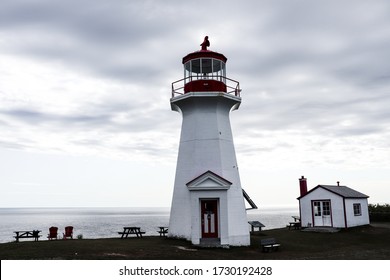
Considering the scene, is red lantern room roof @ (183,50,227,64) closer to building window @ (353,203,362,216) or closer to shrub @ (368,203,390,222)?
building window @ (353,203,362,216)

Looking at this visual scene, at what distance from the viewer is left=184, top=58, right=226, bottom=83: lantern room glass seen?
18.9 metres

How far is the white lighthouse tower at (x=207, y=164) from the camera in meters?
17.2

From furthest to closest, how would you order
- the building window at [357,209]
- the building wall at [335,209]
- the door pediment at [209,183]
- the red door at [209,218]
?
the building window at [357,209], the building wall at [335,209], the red door at [209,218], the door pediment at [209,183]

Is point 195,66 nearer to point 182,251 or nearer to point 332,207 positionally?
point 182,251

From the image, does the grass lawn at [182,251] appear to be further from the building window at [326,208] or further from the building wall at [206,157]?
the building window at [326,208]

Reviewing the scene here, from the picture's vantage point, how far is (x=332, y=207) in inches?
1005

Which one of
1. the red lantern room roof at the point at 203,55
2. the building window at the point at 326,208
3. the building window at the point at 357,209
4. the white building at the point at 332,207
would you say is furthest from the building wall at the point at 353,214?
the red lantern room roof at the point at 203,55

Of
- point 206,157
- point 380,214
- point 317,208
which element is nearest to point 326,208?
point 317,208

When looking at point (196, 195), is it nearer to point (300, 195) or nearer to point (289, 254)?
point (289, 254)

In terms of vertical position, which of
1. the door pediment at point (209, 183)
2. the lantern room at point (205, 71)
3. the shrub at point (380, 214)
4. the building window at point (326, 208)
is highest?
the lantern room at point (205, 71)

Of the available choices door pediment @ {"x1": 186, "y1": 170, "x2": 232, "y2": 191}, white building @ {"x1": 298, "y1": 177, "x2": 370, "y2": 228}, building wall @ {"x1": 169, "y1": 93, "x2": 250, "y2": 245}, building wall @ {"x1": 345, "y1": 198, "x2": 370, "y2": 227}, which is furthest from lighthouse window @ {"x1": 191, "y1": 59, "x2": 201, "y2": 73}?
building wall @ {"x1": 345, "y1": 198, "x2": 370, "y2": 227}

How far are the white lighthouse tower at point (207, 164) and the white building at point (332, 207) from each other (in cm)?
1077
